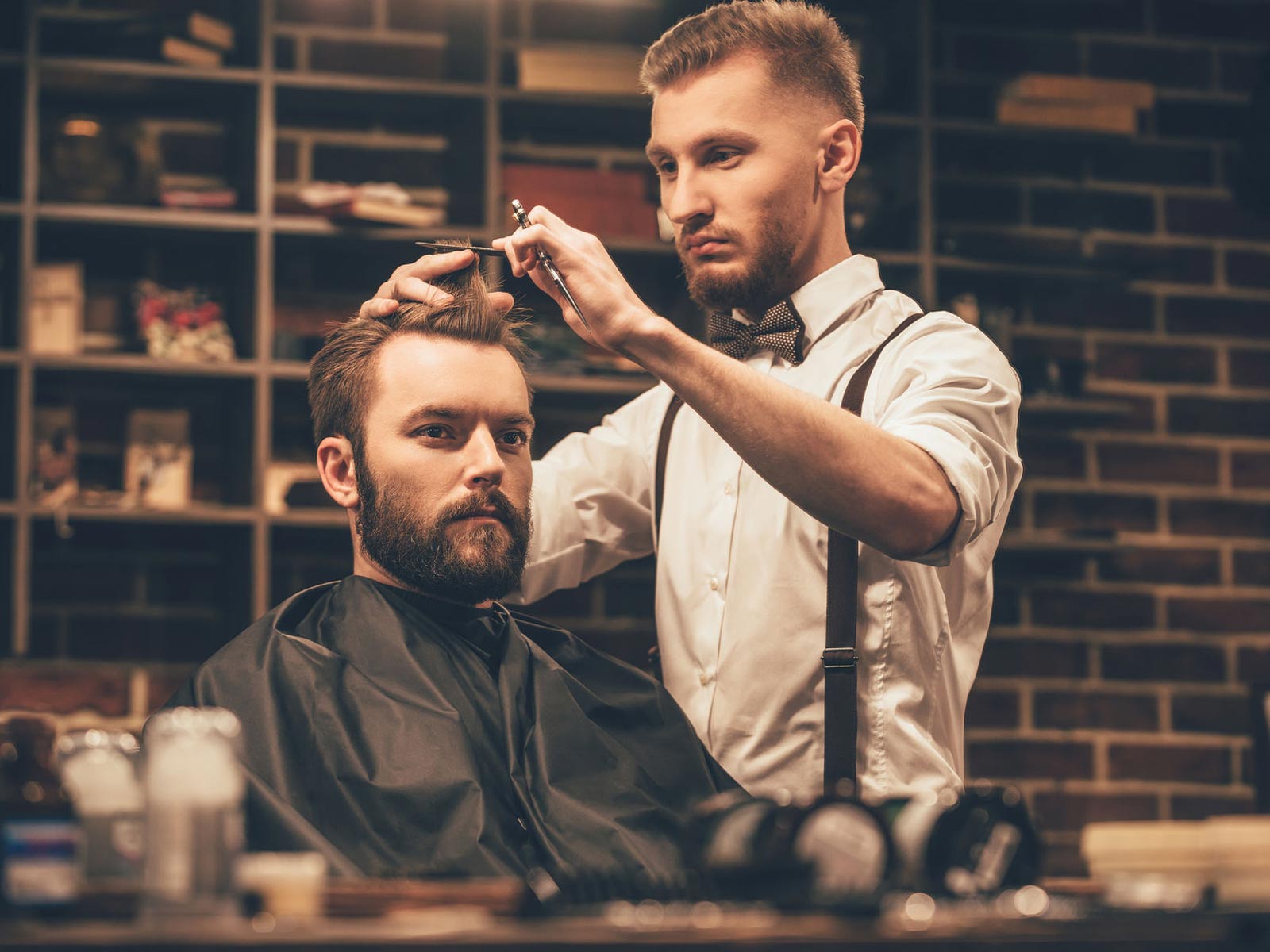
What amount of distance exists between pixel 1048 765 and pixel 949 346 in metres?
2.13

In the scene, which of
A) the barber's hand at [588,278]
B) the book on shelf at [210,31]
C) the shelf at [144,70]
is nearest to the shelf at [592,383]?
the shelf at [144,70]

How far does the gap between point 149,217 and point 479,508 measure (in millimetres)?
1678

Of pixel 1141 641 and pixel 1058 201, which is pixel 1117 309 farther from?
pixel 1141 641

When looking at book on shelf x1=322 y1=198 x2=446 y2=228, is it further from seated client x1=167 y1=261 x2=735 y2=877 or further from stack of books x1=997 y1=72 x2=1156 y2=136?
stack of books x1=997 y1=72 x2=1156 y2=136

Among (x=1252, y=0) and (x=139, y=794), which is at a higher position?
(x=1252, y=0)

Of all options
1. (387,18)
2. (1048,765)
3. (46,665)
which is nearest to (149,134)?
(387,18)

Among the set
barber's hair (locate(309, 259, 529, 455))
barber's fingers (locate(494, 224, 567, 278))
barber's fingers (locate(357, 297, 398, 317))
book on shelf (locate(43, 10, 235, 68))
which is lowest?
barber's hair (locate(309, 259, 529, 455))

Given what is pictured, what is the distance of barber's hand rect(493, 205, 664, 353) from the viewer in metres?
1.91

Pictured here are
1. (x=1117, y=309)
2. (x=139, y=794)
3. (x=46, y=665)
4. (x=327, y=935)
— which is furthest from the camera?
(x=1117, y=309)

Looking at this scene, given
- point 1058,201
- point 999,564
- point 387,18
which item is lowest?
point 999,564

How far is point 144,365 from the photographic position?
3496 mm

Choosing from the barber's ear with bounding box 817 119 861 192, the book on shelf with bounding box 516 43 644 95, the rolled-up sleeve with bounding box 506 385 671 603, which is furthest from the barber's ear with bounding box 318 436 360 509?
the book on shelf with bounding box 516 43 644 95

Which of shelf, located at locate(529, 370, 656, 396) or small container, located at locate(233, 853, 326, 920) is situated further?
shelf, located at locate(529, 370, 656, 396)

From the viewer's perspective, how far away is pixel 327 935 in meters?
1.04
